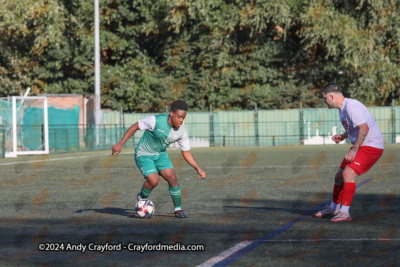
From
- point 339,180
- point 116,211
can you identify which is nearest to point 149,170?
point 116,211

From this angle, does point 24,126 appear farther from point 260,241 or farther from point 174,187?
point 260,241

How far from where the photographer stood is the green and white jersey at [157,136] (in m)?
8.84

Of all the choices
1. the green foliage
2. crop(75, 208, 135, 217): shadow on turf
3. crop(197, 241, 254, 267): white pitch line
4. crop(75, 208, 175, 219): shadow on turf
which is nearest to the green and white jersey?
crop(75, 208, 175, 219): shadow on turf

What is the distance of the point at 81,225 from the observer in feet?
27.5

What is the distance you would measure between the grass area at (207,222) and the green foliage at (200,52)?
23.6 m

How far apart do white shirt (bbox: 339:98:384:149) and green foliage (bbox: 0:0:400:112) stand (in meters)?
29.5

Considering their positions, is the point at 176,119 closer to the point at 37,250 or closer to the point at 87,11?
the point at 37,250

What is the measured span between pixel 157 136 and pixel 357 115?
257 centimetres

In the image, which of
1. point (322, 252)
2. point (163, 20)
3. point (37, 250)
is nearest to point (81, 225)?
point (37, 250)

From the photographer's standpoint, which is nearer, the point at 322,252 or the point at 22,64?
the point at 322,252

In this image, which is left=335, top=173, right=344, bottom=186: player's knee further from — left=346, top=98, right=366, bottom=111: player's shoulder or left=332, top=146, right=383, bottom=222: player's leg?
left=346, top=98, right=366, bottom=111: player's shoulder

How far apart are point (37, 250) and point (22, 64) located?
37.6 m

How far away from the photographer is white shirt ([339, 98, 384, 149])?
27.2ft

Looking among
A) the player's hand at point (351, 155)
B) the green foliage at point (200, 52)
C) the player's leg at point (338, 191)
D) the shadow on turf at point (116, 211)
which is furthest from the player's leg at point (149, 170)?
the green foliage at point (200, 52)
